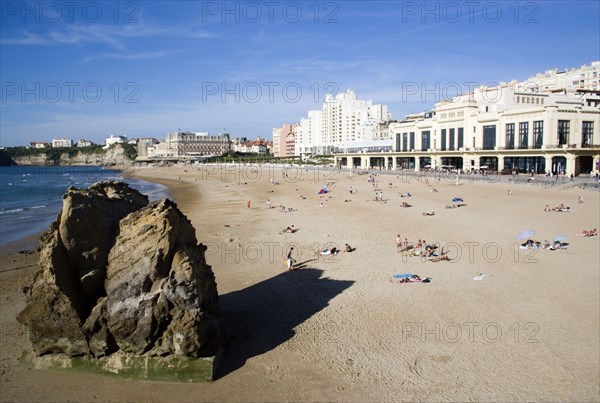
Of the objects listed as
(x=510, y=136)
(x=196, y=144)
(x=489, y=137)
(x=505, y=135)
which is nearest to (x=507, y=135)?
(x=505, y=135)

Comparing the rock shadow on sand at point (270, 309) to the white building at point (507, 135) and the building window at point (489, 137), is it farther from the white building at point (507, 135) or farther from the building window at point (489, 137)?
the building window at point (489, 137)

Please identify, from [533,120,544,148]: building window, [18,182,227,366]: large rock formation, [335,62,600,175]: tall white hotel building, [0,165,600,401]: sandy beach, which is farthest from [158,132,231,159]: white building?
[18,182,227,366]: large rock formation

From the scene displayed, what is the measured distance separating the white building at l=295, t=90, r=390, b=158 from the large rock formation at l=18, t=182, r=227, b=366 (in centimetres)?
10497

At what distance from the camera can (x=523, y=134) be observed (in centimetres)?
4828

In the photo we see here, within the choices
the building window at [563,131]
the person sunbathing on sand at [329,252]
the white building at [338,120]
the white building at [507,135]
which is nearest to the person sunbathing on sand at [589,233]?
the person sunbathing on sand at [329,252]

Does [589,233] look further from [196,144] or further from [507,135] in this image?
[196,144]

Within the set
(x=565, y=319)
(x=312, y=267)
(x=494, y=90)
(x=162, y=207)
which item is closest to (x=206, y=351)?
(x=162, y=207)

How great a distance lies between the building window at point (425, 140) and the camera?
6381cm

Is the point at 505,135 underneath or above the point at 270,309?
above

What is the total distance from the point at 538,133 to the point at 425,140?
19.5m

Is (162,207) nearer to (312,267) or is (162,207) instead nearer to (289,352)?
(289,352)

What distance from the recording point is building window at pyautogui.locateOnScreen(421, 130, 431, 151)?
63812mm

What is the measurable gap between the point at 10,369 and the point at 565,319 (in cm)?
1230

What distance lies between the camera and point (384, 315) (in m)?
10.9
